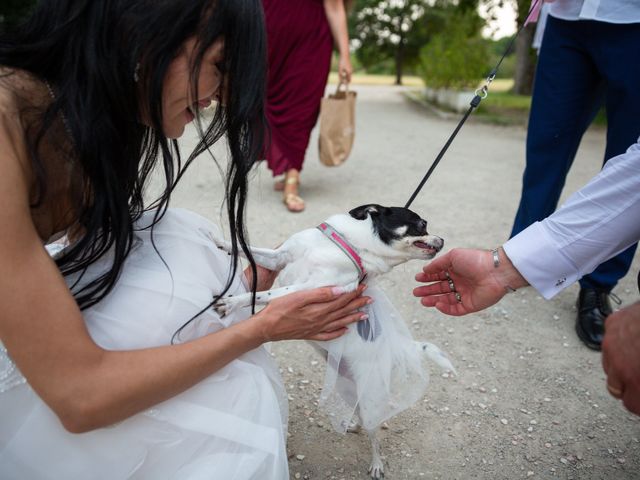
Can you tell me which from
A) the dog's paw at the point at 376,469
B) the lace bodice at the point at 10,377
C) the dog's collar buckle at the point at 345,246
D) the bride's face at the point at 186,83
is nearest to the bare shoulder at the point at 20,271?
the lace bodice at the point at 10,377

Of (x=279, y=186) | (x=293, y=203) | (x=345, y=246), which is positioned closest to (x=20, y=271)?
(x=345, y=246)

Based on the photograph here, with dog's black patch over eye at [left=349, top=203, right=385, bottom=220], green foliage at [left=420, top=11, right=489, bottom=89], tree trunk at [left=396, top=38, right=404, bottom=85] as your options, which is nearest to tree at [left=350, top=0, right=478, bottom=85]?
tree trunk at [left=396, top=38, right=404, bottom=85]

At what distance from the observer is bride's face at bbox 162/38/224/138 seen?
109 centimetres

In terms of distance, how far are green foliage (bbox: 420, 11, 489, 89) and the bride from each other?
30.0 feet

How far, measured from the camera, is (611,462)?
1775mm

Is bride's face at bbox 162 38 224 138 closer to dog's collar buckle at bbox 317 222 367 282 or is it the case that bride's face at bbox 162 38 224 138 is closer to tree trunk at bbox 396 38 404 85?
dog's collar buckle at bbox 317 222 367 282

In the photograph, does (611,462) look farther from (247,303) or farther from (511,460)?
(247,303)

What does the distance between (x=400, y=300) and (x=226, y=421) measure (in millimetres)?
1677

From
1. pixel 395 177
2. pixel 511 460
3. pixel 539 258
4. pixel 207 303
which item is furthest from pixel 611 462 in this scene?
pixel 395 177

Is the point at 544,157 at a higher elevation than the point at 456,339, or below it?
higher

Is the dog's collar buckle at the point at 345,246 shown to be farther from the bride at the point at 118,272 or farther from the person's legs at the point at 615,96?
the person's legs at the point at 615,96

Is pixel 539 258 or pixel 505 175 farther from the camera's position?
pixel 505 175

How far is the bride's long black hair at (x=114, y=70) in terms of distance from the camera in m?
1.03

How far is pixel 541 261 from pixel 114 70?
1192 millimetres
